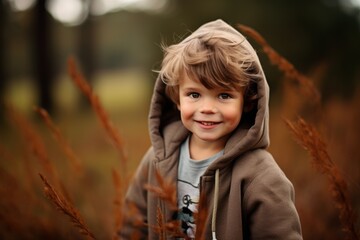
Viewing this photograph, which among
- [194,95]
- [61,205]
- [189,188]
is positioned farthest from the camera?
[189,188]

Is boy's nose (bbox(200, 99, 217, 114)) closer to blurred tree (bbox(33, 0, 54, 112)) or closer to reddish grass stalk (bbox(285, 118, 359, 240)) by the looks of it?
reddish grass stalk (bbox(285, 118, 359, 240))

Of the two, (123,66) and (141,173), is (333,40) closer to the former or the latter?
(141,173)

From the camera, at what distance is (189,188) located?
1842mm

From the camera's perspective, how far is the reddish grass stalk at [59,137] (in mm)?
2002

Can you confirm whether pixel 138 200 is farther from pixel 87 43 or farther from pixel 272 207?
pixel 87 43

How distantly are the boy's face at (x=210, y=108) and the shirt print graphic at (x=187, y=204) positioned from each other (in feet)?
0.80

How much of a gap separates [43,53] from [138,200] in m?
11.0

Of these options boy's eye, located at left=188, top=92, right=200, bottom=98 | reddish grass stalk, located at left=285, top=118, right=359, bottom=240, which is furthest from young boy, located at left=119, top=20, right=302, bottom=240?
reddish grass stalk, located at left=285, top=118, right=359, bottom=240

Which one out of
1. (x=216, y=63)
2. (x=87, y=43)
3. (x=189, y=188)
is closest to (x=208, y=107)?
(x=216, y=63)

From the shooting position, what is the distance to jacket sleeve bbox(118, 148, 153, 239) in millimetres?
2074

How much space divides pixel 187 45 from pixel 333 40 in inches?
234

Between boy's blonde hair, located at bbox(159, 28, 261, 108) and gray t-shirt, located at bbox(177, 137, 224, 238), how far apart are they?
337 millimetres

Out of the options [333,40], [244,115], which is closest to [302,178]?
[244,115]

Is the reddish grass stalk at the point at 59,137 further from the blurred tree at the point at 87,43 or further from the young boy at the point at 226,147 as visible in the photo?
the blurred tree at the point at 87,43
